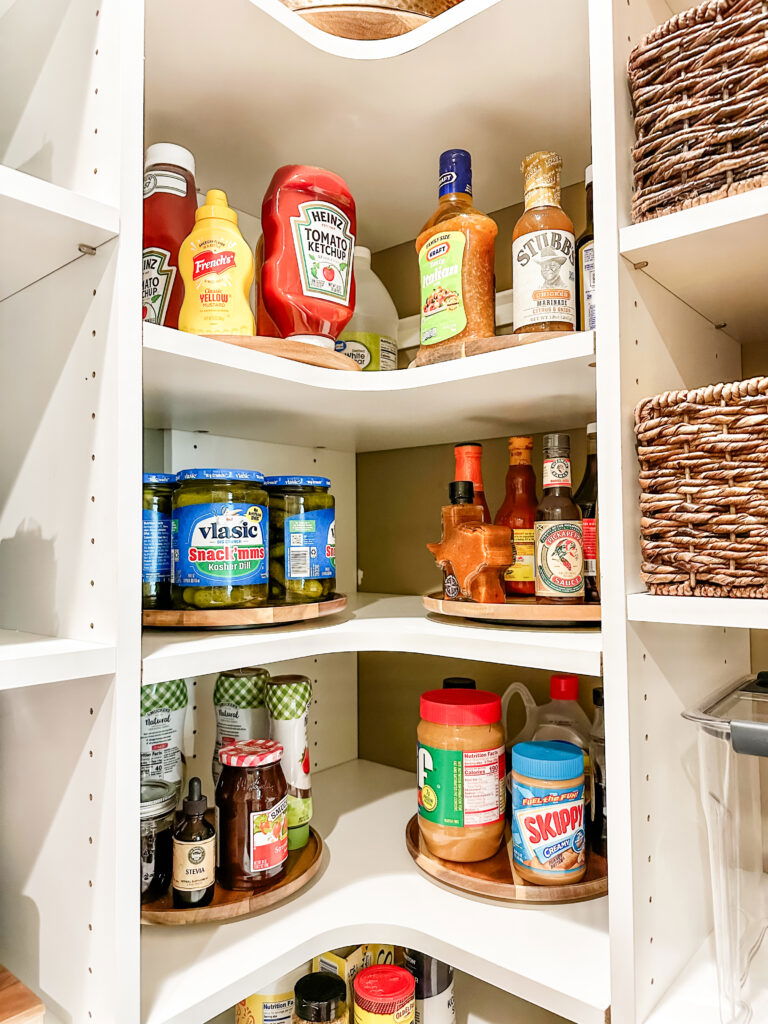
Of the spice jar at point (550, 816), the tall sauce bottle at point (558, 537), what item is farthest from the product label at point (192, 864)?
the tall sauce bottle at point (558, 537)

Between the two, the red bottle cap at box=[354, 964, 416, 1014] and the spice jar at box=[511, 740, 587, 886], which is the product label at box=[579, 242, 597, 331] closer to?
the spice jar at box=[511, 740, 587, 886]

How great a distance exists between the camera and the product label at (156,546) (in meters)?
0.90

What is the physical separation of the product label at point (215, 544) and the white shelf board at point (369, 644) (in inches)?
2.8

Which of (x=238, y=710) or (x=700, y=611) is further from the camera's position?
(x=238, y=710)

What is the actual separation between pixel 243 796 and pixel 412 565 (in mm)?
629

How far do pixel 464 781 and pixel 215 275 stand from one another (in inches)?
29.6

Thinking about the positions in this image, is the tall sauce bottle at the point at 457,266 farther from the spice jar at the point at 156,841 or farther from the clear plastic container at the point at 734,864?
the spice jar at the point at 156,841

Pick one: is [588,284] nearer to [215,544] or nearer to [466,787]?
[215,544]

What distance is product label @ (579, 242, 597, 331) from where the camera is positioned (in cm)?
87

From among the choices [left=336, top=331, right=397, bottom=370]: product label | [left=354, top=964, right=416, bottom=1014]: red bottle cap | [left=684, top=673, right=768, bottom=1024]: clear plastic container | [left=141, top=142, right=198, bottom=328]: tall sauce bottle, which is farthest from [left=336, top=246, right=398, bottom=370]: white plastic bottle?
[left=354, top=964, right=416, bottom=1014]: red bottle cap

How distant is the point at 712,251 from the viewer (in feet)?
2.40

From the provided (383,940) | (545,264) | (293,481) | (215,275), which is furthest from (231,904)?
(545,264)

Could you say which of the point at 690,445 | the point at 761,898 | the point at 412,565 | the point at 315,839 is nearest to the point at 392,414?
the point at 412,565

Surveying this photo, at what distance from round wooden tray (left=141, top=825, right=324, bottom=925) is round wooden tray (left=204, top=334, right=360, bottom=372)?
69cm
